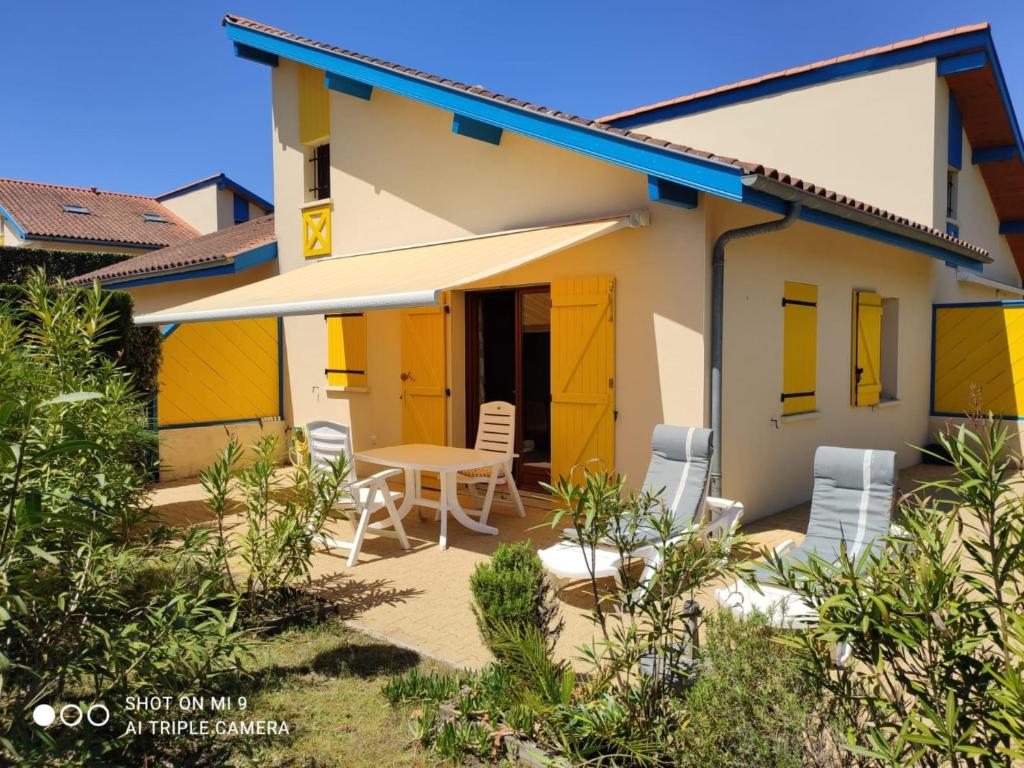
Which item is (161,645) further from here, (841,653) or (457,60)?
(457,60)

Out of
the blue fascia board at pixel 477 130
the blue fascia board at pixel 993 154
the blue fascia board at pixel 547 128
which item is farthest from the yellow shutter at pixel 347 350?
the blue fascia board at pixel 993 154

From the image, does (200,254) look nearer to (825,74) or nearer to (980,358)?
(825,74)

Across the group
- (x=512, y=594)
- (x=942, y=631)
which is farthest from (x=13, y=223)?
(x=942, y=631)

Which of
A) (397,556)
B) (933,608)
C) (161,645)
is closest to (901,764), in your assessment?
(933,608)

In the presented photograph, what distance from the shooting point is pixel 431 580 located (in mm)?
7859

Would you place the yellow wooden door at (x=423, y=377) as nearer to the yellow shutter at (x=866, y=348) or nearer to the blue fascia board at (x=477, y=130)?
the blue fascia board at (x=477, y=130)

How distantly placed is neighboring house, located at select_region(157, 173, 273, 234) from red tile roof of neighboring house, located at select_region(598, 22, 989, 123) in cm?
2544

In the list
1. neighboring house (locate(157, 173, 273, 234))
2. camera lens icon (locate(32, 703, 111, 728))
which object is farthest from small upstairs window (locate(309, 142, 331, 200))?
neighboring house (locate(157, 173, 273, 234))

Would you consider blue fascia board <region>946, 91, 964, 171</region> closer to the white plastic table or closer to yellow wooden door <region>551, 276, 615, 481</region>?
yellow wooden door <region>551, 276, 615, 481</region>

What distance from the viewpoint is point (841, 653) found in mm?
5059

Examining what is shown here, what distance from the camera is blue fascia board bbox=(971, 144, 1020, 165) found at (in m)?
17.7

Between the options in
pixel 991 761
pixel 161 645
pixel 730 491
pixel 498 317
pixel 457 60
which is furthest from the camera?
pixel 457 60

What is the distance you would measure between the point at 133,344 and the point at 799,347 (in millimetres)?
10094

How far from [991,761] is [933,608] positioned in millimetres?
528
